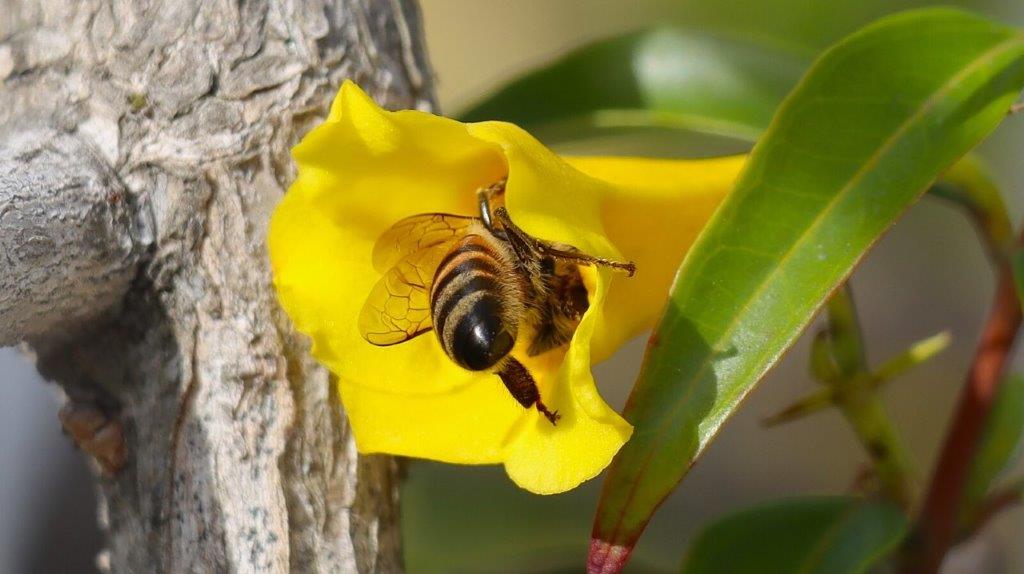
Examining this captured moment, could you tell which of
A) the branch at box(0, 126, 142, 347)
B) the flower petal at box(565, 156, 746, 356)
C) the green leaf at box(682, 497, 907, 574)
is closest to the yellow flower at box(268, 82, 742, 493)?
the flower petal at box(565, 156, 746, 356)

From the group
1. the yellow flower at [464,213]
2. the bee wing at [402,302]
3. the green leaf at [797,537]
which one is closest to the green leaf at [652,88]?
the yellow flower at [464,213]

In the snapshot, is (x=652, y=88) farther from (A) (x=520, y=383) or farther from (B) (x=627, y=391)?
(B) (x=627, y=391)

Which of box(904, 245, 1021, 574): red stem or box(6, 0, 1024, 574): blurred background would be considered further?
box(6, 0, 1024, 574): blurred background

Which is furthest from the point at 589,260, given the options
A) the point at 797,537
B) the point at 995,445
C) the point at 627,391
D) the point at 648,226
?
the point at 627,391

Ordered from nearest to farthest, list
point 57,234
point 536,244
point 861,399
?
point 57,234 < point 536,244 < point 861,399

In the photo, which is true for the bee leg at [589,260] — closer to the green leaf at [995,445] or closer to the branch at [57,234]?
the branch at [57,234]

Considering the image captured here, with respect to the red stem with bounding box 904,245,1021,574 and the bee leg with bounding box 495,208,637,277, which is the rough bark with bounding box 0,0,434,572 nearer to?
the bee leg with bounding box 495,208,637,277

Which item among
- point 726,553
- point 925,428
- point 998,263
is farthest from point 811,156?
point 925,428
